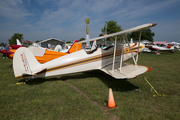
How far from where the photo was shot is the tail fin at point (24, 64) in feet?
14.4

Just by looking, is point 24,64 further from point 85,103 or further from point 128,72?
point 128,72

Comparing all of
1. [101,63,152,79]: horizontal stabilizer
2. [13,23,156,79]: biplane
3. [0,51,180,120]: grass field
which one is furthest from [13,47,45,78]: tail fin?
[101,63,152,79]: horizontal stabilizer

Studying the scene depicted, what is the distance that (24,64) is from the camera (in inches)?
178

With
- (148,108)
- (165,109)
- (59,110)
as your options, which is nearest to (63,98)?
(59,110)

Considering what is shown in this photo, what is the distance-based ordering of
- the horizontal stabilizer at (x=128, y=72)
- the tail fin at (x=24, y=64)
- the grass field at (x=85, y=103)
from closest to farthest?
the grass field at (x=85, y=103) < the horizontal stabilizer at (x=128, y=72) < the tail fin at (x=24, y=64)

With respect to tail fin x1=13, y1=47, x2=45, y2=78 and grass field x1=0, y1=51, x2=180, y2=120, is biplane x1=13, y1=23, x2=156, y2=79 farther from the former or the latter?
grass field x1=0, y1=51, x2=180, y2=120

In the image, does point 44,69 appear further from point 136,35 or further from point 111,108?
point 136,35

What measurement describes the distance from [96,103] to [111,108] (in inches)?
20.2

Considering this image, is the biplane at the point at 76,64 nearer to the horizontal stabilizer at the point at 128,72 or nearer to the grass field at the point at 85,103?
the horizontal stabilizer at the point at 128,72

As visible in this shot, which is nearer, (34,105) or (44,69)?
(34,105)

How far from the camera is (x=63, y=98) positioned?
12.0 feet

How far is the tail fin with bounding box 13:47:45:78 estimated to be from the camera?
14.4 feet

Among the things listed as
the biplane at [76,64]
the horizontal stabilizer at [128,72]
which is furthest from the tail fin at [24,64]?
the horizontal stabilizer at [128,72]

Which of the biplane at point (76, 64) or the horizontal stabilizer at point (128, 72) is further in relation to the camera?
the biplane at point (76, 64)
